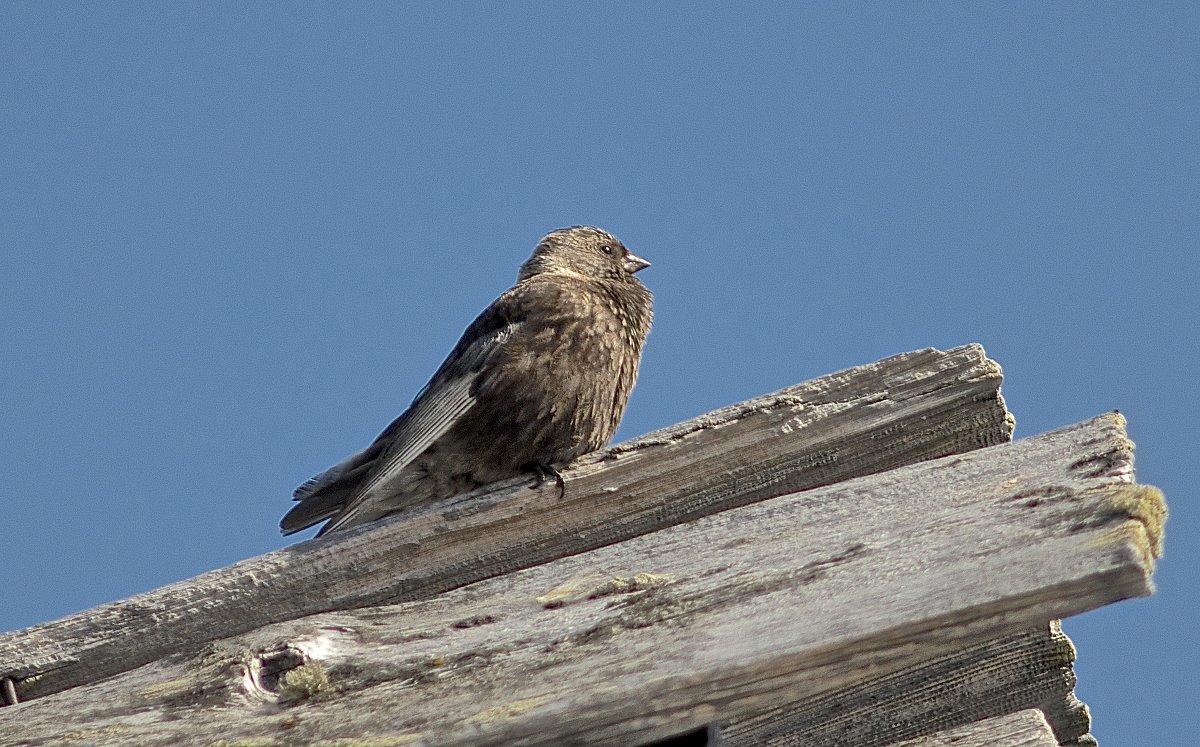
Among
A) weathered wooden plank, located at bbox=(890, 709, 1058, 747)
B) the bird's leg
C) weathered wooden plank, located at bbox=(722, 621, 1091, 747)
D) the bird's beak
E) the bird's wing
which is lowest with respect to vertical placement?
weathered wooden plank, located at bbox=(890, 709, 1058, 747)

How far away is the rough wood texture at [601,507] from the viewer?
3.59 m

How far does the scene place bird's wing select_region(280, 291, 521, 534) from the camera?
17.4 feet

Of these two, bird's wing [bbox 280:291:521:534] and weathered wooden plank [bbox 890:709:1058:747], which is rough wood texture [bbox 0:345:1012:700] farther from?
bird's wing [bbox 280:291:521:534]

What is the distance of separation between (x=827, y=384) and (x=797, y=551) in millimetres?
761

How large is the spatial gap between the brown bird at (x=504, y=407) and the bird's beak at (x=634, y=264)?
92cm

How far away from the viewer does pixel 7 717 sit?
11.1 ft

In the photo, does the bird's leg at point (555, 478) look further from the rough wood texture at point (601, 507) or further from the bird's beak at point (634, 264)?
the bird's beak at point (634, 264)

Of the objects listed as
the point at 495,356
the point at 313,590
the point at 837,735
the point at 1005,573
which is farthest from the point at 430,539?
the point at 495,356

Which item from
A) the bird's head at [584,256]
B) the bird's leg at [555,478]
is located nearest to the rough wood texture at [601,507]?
the bird's leg at [555,478]

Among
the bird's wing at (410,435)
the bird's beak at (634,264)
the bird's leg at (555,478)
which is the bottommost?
the bird's leg at (555,478)

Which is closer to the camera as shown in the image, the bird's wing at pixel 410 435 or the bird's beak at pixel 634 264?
the bird's wing at pixel 410 435

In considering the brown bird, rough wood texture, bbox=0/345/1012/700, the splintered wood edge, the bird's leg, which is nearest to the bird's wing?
the brown bird

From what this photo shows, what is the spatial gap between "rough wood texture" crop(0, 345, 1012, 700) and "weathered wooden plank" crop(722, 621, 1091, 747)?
836 mm

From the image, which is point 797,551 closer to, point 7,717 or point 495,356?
point 7,717
